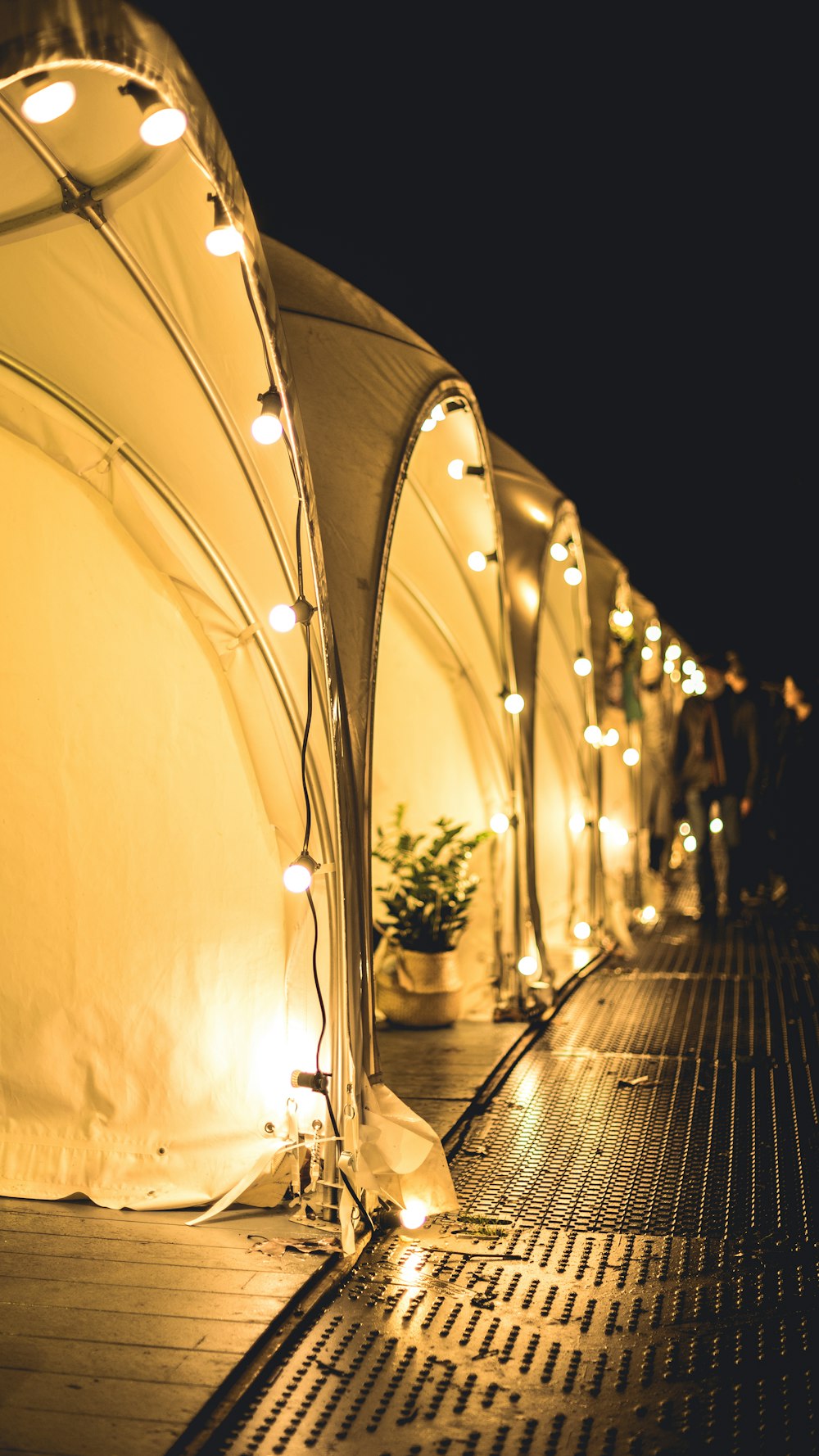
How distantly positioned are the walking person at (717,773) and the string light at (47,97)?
8.74 metres

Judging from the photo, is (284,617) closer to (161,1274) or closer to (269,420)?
(269,420)

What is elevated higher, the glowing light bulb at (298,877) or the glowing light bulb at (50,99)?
the glowing light bulb at (50,99)

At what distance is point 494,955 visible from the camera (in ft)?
24.3

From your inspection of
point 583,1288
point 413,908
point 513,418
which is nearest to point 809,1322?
point 583,1288

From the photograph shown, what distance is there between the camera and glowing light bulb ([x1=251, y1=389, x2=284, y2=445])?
12.1 ft

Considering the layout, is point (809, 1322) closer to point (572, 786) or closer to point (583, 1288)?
point (583, 1288)

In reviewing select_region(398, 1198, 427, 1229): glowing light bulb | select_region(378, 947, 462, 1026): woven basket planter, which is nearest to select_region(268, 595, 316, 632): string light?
select_region(398, 1198, 427, 1229): glowing light bulb

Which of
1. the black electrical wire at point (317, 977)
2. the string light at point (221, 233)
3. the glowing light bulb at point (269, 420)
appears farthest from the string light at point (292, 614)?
the string light at point (221, 233)

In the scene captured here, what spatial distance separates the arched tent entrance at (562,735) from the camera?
7.98 m

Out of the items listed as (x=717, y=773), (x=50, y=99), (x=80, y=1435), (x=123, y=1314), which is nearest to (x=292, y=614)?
(x=50, y=99)

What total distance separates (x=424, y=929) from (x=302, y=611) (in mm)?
3299

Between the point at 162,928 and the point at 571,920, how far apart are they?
5528 mm

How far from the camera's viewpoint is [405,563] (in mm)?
7305

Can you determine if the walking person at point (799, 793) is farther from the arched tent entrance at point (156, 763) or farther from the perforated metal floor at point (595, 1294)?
the arched tent entrance at point (156, 763)
